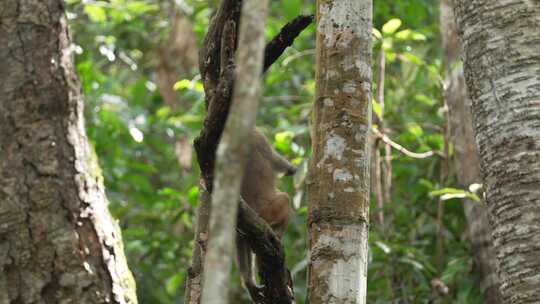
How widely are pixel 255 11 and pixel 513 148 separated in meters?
2.36

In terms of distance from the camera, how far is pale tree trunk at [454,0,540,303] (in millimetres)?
4219

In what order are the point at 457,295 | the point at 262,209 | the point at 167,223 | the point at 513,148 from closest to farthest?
1. the point at 513,148
2. the point at 262,209
3. the point at 457,295
4. the point at 167,223

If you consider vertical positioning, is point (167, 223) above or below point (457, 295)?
above

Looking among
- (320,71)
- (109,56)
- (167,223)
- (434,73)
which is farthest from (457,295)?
(109,56)

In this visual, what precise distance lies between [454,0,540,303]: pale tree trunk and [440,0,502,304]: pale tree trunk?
235cm

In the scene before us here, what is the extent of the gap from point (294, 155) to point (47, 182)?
5.08 metres

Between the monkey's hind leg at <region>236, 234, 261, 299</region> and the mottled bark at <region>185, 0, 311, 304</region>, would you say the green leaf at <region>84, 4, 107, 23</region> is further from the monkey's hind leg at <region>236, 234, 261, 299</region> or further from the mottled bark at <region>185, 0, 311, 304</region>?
the mottled bark at <region>185, 0, 311, 304</region>

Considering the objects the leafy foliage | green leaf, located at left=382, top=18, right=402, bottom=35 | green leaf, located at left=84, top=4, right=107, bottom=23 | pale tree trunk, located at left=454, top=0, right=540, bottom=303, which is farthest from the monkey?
green leaf, located at left=84, top=4, right=107, bottom=23

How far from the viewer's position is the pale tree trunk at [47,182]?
128 inches

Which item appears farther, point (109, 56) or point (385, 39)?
point (109, 56)

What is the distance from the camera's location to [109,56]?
32.0 ft

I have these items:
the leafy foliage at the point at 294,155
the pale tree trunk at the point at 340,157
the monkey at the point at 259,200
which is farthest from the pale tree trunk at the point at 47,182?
the leafy foliage at the point at 294,155

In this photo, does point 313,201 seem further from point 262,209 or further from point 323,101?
point 262,209

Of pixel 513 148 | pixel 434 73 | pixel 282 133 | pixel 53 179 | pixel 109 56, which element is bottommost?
pixel 53 179
